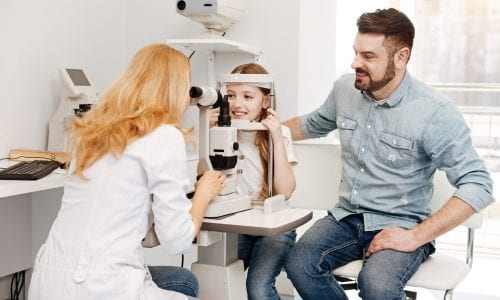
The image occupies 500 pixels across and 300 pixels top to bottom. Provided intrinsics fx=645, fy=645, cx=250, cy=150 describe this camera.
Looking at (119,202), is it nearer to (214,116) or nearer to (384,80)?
(214,116)

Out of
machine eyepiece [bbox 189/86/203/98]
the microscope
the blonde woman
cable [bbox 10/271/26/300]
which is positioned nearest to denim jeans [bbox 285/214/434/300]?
the microscope

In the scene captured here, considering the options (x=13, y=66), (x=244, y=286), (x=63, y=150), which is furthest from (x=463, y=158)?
(x=13, y=66)

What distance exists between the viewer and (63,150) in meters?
2.56

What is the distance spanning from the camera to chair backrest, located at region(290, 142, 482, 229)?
2.40 m

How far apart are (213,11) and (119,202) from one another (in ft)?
4.61

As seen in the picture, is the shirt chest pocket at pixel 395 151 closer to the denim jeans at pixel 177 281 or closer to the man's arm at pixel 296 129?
the man's arm at pixel 296 129

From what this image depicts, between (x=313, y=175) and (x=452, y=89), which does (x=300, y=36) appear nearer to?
(x=313, y=175)

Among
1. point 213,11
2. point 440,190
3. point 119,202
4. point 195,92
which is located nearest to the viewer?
point 119,202

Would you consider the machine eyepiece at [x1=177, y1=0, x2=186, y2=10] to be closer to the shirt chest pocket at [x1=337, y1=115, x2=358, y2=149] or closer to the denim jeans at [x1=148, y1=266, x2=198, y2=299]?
the shirt chest pocket at [x1=337, y1=115, x2=358, y2=149]

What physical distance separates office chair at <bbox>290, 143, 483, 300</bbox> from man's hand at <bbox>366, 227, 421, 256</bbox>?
80mm

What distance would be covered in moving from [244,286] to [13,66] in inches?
51.7

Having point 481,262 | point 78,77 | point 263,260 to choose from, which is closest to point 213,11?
point 78,77

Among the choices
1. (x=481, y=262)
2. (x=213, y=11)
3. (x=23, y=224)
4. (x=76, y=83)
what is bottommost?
(x=481, y=262)

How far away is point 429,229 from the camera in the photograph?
1946 millimetres
